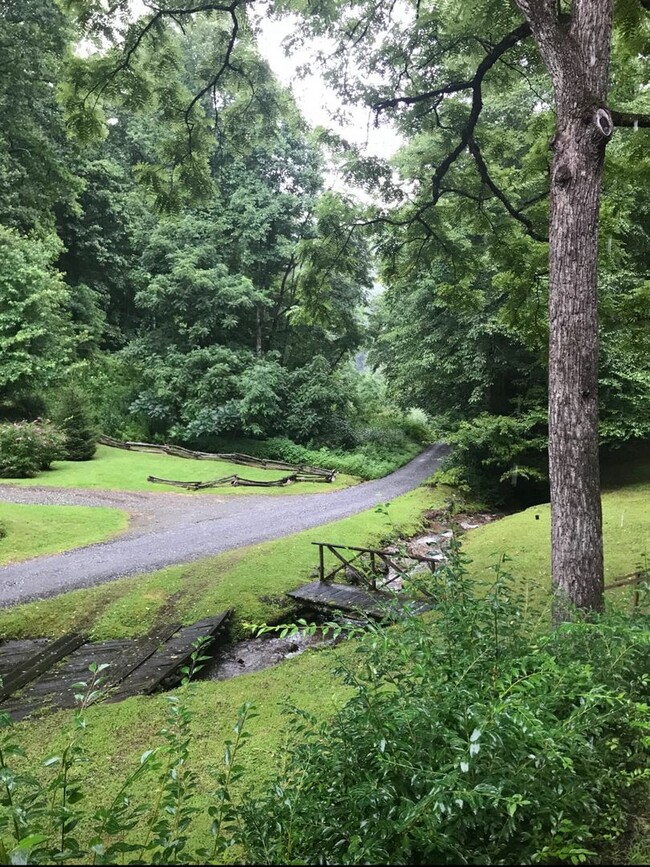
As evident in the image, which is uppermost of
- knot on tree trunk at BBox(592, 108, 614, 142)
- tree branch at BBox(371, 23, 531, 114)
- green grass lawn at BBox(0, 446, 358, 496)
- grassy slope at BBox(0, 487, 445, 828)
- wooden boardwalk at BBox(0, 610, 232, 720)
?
tree branch at BBox(371, 23, 531, 114)

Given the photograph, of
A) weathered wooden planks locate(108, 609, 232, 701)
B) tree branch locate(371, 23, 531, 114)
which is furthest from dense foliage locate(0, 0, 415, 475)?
weathered wooden planks locate(108, 609, 232, 701)

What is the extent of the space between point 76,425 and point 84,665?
1624 cm

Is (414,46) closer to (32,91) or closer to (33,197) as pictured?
(32,91)

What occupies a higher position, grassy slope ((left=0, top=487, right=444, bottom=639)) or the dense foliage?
the dense foliage

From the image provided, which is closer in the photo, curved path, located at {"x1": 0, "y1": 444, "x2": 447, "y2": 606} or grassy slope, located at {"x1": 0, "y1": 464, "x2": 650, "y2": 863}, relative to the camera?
grassy slope, located at {"x1": 0, "y1": 464, "x2": 650, "y2": 863}

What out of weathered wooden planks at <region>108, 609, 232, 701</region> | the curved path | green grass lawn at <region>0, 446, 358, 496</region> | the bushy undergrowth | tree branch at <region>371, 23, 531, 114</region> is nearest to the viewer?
the bushy undergrowth

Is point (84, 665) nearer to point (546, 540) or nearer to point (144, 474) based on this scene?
point (546, 540)

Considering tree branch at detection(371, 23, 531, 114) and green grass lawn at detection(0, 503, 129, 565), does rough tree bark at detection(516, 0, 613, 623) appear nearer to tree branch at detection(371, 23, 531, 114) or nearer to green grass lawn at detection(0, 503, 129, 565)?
tree branch at detection(371, 23, 531, 114)

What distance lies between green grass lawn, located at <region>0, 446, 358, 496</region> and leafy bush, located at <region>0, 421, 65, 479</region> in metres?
0.47

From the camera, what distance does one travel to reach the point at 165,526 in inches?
533

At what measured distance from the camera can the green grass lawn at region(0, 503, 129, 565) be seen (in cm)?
1109

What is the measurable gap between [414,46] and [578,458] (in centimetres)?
788

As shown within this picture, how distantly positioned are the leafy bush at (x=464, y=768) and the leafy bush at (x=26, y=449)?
18.2 meters

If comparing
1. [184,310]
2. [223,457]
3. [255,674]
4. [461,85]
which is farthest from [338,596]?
[184,310]
